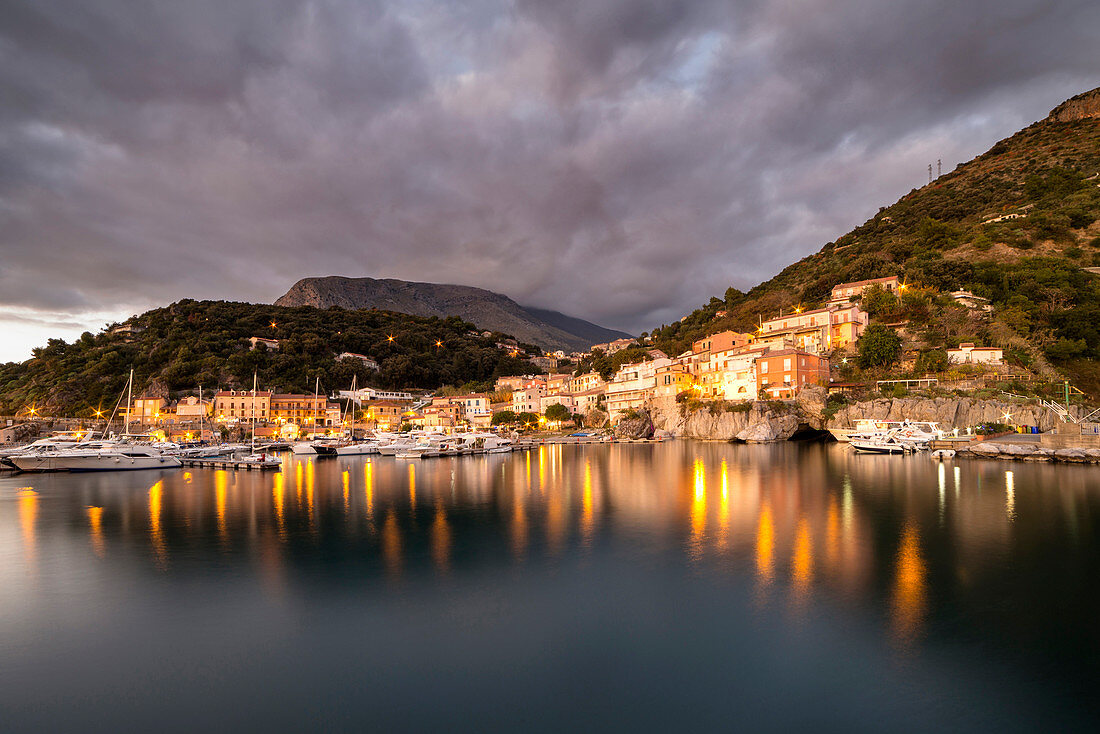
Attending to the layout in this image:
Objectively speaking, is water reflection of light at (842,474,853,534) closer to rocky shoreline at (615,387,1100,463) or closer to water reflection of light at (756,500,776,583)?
water reflection of light at (756,500,776,583)

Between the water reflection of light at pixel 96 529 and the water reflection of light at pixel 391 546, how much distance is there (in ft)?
20.8

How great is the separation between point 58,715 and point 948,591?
1258 centimetres

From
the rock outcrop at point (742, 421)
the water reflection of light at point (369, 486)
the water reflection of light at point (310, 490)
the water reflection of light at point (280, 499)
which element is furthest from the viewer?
the rock outcrop at point (742, 421)

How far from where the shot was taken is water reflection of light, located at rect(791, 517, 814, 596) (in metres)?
9.24

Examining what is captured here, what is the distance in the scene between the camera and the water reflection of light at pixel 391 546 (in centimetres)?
1080

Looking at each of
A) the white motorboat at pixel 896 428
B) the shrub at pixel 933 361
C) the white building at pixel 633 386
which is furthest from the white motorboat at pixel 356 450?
the shrub at pixel 933 361

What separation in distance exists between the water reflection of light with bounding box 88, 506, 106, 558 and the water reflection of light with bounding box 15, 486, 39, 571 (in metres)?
1.08

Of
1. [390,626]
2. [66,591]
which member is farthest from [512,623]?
[66,591]

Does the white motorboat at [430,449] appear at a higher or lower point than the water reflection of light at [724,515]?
lower

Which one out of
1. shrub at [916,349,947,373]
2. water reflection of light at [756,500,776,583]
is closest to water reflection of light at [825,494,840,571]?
water reflection of light at [756,500,776,583]

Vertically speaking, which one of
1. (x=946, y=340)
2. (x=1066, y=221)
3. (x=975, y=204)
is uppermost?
(x=975, y=204)

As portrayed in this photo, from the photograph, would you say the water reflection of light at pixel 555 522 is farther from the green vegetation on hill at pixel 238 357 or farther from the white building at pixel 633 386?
the green vegetation on hill at pixel 238 357

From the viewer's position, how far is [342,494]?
70.6 ft

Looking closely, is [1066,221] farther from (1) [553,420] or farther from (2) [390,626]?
(2) [390,626]
